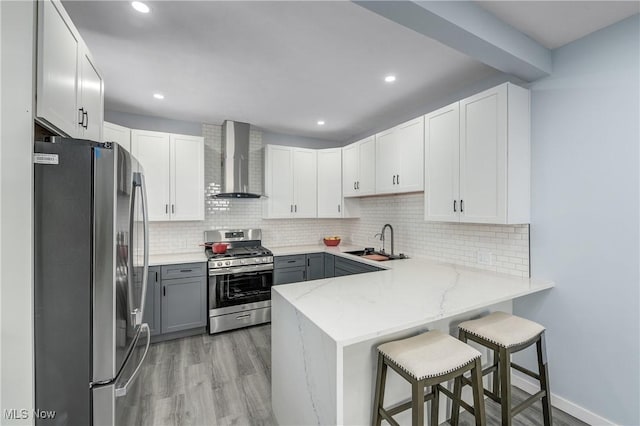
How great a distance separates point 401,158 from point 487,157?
94 centimetres

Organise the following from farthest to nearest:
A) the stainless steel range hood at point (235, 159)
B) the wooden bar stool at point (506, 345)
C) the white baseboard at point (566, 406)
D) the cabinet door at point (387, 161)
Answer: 1. the stainless steel range hood at point (235, 159)
2. the cabinet door at point (387, 161)
3. the white baseboard at point (566, 406)
4. the wooden bar stool at point (506, 345)

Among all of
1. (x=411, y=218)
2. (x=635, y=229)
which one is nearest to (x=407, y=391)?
(x=635, y=229)

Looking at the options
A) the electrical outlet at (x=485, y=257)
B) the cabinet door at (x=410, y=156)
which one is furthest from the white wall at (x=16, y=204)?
the electrical outlet at (x=485, y=257)

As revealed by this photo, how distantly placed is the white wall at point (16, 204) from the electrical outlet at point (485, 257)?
3.01 metres

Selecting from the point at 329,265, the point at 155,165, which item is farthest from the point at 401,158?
the point at 155,165

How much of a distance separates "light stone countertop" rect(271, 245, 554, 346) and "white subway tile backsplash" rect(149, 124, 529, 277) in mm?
248

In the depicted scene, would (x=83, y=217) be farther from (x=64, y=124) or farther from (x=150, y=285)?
(x=150, y=285)

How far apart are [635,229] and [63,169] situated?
307 cm

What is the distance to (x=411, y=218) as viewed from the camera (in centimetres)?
334

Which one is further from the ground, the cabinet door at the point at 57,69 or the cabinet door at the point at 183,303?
the cabinet door at the point at 57,69

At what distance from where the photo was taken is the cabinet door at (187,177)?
3322 millimetres

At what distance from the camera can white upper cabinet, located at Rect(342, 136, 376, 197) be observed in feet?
11.3

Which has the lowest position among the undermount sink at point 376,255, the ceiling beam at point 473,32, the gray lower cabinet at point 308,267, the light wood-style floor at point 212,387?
the light wood-style floor at point 212,387

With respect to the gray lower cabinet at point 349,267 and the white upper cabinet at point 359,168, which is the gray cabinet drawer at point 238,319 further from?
the white upper cabinet at point 359,168
